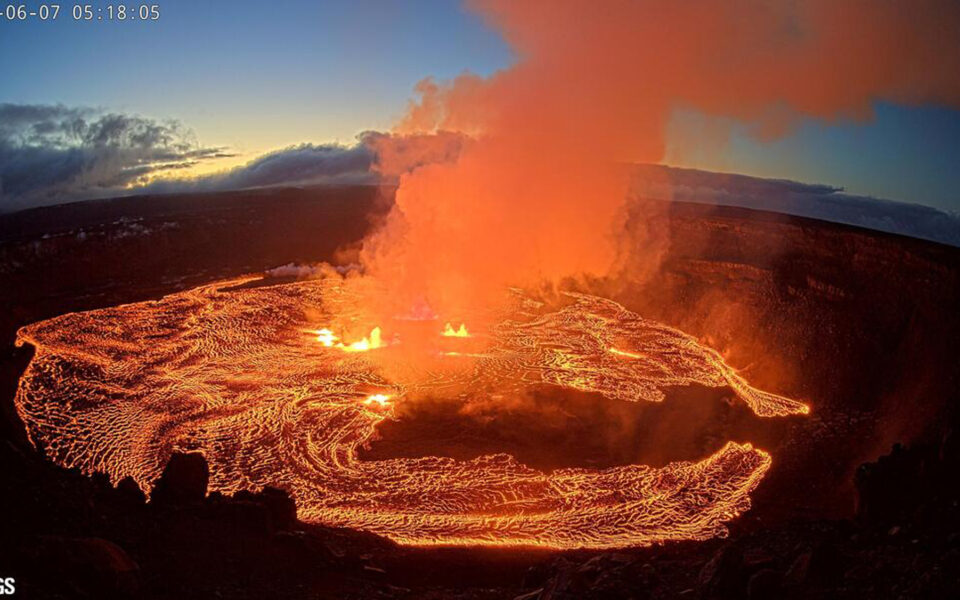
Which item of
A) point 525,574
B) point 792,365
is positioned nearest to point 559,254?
point 792,365

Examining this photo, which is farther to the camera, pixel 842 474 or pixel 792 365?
pixel 792 365

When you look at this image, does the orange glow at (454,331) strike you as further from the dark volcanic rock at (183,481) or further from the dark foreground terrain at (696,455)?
the dark volcanic rock at (183,481)

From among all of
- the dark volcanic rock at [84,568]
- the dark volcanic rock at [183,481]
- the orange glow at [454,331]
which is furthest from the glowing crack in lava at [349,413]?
the dark volcanic rock at [84,568]

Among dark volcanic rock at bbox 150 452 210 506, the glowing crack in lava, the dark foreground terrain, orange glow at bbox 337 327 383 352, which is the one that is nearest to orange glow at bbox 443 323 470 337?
the glowing crack in lava

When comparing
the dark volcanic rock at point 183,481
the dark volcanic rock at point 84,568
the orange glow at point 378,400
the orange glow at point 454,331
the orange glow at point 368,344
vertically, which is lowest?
the dark volcanic rock at point 183,481

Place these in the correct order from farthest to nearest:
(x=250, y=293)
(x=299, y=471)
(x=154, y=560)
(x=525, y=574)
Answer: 1. (x=250, y=293)
2. (x=299, y=471)
3. (x=525, y=574)
4. (x=154, y=560)

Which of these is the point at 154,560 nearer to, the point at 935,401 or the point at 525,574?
the point at 525,574

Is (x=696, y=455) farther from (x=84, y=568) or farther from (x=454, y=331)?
(x=84, y=568)

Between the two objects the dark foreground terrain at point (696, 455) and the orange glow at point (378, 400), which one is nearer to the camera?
the dark foreground terrain at point (696, 455)
